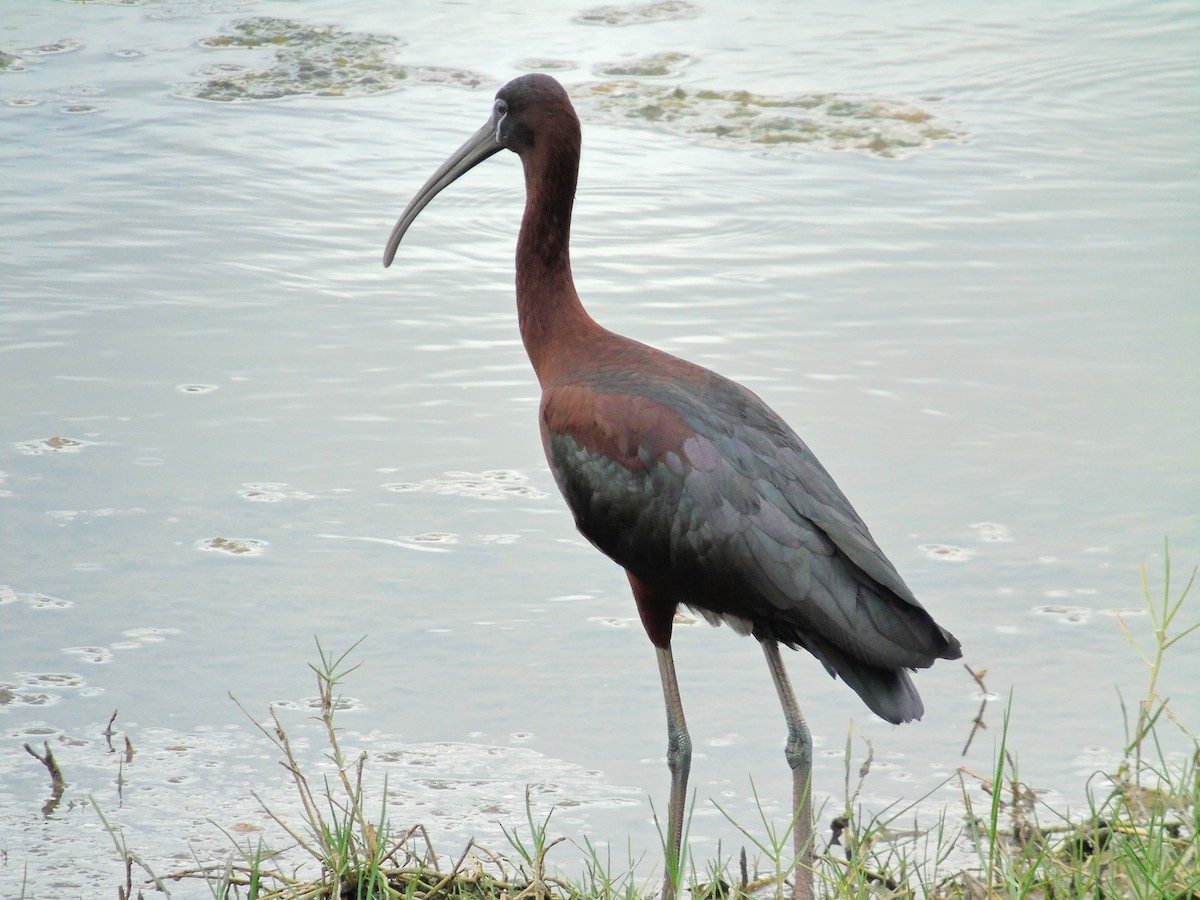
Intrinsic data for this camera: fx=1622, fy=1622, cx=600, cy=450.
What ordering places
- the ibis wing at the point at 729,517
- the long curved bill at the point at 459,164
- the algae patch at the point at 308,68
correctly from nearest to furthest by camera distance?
the ibis wing at the point at 729,517 → the long curved bill at the point at 459,164 → the algae patch at the point at 308,68

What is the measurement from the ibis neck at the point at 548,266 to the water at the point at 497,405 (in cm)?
102

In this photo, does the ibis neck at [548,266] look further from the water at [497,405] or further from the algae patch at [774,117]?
the algae patch at [774,117]

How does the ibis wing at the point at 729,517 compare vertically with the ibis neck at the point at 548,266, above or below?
below

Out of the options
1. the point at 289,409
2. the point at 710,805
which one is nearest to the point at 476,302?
the point at 289,409

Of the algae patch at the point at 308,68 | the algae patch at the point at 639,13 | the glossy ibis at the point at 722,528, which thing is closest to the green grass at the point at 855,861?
the glossy ibis at the point at 722,528

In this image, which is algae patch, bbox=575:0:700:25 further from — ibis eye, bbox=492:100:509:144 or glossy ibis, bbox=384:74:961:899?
glossy ibis, bbox=384:74:961:899

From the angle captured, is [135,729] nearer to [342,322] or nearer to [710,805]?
[710,805]

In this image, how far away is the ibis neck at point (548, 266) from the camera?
4129 millimetres

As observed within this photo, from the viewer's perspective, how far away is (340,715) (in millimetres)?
4398

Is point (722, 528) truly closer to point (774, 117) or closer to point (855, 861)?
point (855, 861)

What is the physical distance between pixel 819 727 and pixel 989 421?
7.09ft

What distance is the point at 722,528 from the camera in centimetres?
357

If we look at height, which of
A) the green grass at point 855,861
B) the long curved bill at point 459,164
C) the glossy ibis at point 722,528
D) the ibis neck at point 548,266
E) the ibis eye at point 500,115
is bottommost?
the green grass at point 855,861

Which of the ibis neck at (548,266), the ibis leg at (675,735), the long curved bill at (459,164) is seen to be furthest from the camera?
the long curved bill at (459,164)
